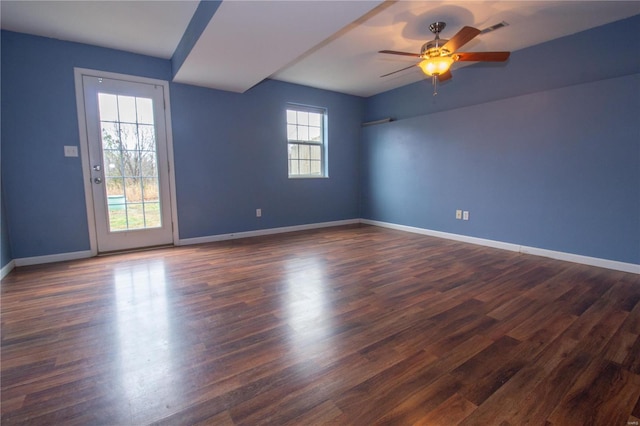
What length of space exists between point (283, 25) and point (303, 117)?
2.95m

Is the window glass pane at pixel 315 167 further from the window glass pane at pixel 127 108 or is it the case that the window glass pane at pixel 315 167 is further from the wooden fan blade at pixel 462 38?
the wooden fan blade at pixel 462 38

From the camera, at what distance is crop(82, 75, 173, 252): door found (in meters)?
3.55

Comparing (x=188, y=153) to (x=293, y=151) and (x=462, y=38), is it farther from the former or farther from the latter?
(x=462, y=38)

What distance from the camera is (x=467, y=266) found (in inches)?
123

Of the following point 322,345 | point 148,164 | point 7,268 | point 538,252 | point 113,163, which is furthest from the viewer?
point 148,164

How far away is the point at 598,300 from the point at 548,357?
1158mm

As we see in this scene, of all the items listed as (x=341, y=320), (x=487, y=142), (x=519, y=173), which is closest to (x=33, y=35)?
(x=341, y=320)

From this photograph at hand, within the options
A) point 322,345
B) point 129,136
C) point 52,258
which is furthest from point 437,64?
point 52,258

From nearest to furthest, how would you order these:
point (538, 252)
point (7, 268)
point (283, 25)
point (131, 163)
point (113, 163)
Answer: point (283, 25), point (7, 268), point (538, 252), point (113, 163), point (131, 163)

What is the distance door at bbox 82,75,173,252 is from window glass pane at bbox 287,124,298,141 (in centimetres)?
199

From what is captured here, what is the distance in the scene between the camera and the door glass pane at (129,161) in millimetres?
3627

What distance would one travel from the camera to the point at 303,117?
209 inches

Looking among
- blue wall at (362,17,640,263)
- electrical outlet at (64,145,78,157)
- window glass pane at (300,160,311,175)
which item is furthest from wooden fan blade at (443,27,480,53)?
electrical outlet at (64,145,78,157)

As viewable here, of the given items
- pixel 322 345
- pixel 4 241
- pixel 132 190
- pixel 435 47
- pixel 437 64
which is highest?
pixel 435 47
